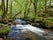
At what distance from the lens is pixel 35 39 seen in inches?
385

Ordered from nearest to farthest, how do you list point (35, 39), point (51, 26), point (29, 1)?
point (35, 39) → point (51, 26) → point (29, 1)

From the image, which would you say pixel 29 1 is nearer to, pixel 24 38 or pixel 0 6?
pixel 0 6

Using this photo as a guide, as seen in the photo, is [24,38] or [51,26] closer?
[24,38]

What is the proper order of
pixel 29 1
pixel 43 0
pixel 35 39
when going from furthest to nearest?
pixel 43 0
pixel 29 1
pixel 35 39

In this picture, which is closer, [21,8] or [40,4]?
[21,8]

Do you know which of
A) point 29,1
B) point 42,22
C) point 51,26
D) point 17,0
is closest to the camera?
point 51,26

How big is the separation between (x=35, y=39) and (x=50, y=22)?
461cm

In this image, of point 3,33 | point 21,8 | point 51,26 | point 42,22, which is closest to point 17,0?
point 21,8

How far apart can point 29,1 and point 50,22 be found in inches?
330

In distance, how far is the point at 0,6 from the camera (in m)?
14.5

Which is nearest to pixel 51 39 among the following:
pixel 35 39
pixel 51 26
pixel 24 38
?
pixel 35 39

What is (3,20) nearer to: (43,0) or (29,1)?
(29,1)

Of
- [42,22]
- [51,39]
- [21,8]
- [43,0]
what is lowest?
[51,39]

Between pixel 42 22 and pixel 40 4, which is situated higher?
pixel 40 4
